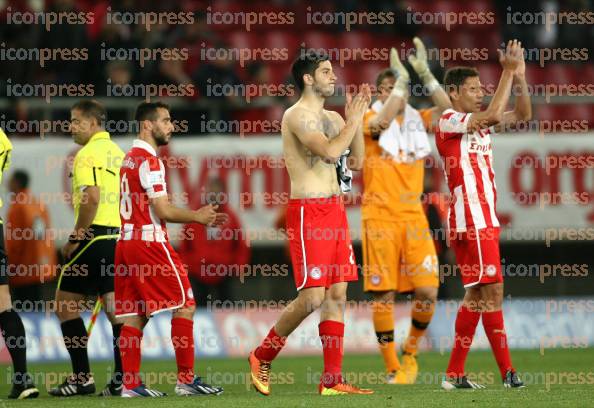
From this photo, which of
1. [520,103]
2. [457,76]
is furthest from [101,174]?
[520,103]

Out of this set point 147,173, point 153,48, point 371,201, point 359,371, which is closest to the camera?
point 147,173

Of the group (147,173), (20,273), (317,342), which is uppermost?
A: (147,173)

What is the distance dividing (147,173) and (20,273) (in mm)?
6582

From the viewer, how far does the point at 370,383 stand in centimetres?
1126

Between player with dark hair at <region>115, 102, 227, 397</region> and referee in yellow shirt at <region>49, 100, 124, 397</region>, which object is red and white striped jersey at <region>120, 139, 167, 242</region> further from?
referee in yellow shirt at <region>49, 100, 124, 397</region>

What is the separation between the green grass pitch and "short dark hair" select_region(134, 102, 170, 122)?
7.13 ft

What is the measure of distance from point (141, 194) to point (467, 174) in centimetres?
252

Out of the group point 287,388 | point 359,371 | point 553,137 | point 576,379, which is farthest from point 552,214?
Result: point 287,388

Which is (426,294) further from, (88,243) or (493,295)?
(88,243)

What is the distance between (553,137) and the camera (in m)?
17.0

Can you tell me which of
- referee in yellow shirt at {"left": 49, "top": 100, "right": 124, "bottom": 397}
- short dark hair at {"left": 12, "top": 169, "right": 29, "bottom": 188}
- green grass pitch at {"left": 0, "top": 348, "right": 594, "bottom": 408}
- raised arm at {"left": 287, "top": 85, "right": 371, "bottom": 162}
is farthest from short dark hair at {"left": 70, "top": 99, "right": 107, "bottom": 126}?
short dark hair at {"left": 12, "top": 169, "right": 29, "bottom": 188}

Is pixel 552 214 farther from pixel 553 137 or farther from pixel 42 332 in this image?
pixel 42 332

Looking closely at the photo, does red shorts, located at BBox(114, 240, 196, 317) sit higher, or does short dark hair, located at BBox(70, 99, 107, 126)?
short dark hair, located at BBox(70, 99, 107, 126)

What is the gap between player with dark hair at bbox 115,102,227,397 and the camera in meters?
9.64
